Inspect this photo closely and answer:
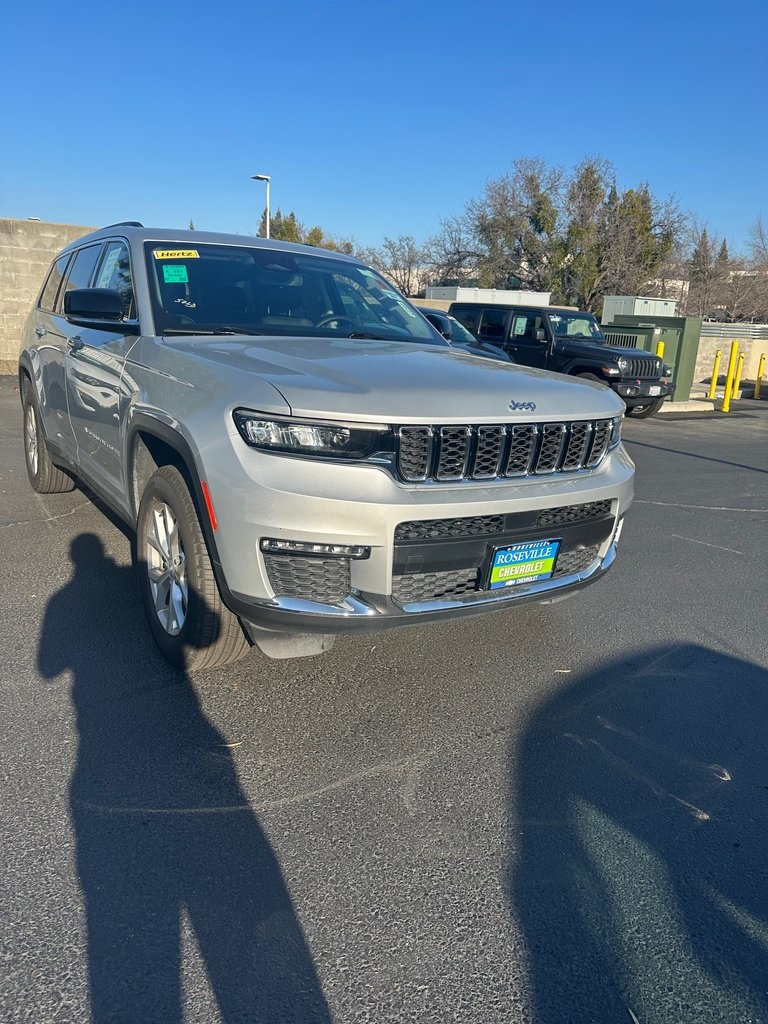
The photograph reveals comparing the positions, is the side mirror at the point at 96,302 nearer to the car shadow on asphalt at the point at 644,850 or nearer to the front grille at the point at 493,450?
the front grille at the point at 493,450

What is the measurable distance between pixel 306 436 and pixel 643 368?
40.7 ft

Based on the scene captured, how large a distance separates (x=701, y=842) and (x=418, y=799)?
92cm

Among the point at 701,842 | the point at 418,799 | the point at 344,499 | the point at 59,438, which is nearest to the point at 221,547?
the point at 344,499

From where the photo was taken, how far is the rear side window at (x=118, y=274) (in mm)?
4016

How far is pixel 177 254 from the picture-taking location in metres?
4.11

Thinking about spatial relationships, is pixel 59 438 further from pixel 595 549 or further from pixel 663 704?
pixel 663 704

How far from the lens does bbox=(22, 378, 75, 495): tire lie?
5.96 m

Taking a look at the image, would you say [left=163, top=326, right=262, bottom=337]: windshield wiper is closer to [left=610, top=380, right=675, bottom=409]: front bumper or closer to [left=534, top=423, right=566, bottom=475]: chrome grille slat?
[left=534, top=423, right=566, bottom=475]: chrome grille slat

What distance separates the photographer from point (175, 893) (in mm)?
2209

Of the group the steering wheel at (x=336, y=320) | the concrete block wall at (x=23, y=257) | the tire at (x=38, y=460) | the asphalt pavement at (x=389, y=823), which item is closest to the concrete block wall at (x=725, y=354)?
the concrete block wall at (x=23, y=257)

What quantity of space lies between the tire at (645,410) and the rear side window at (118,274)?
39.0 ft

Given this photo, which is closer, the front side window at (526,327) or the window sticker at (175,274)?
the window sticker at (175,274)

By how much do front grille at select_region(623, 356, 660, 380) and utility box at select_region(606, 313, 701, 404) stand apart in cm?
259

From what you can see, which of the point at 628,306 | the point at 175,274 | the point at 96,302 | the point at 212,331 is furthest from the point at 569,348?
the point at 96,302
